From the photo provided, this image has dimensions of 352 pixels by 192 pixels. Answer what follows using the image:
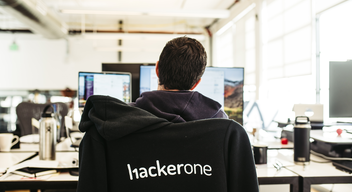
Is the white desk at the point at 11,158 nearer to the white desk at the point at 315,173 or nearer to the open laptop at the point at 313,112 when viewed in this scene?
the white desk at the point at 315,173

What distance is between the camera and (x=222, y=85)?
1603 mm

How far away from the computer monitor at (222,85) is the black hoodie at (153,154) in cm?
94

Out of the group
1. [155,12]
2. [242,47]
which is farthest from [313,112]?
[242,47]

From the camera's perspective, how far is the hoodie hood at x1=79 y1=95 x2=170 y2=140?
0.62 meters

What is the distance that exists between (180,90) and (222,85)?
87 centimetres

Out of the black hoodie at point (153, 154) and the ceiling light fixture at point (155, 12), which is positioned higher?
the ceiling light fixture at point (155, 12)

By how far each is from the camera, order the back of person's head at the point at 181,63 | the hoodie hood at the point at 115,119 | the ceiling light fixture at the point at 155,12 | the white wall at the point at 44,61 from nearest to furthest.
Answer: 1. the hoodie hood at the point at 115,119
2. the back of person's head at the point at 181,63
3. the ceiling light fixture at the point at 155,12
4. the white wall at the point at 44,61

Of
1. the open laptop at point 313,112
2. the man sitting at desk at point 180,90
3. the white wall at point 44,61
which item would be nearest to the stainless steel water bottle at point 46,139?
the man sitting at desk at point 180,90

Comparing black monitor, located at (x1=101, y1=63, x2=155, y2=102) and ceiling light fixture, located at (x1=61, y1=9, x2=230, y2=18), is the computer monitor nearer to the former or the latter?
black monitor, located at (x1=101, y1=63, x2=155, y2=102)

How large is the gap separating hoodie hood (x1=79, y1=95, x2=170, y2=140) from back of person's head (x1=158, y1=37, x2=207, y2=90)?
0.18 m

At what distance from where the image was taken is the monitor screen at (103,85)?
1.59 m

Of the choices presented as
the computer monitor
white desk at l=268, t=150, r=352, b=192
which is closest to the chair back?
white desk at l=268, t=150, r=352, b=192

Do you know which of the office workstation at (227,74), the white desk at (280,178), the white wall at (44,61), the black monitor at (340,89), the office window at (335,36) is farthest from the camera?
the white wall at (44,61)

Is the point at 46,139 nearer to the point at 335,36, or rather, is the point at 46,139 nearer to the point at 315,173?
the point at 315,173
